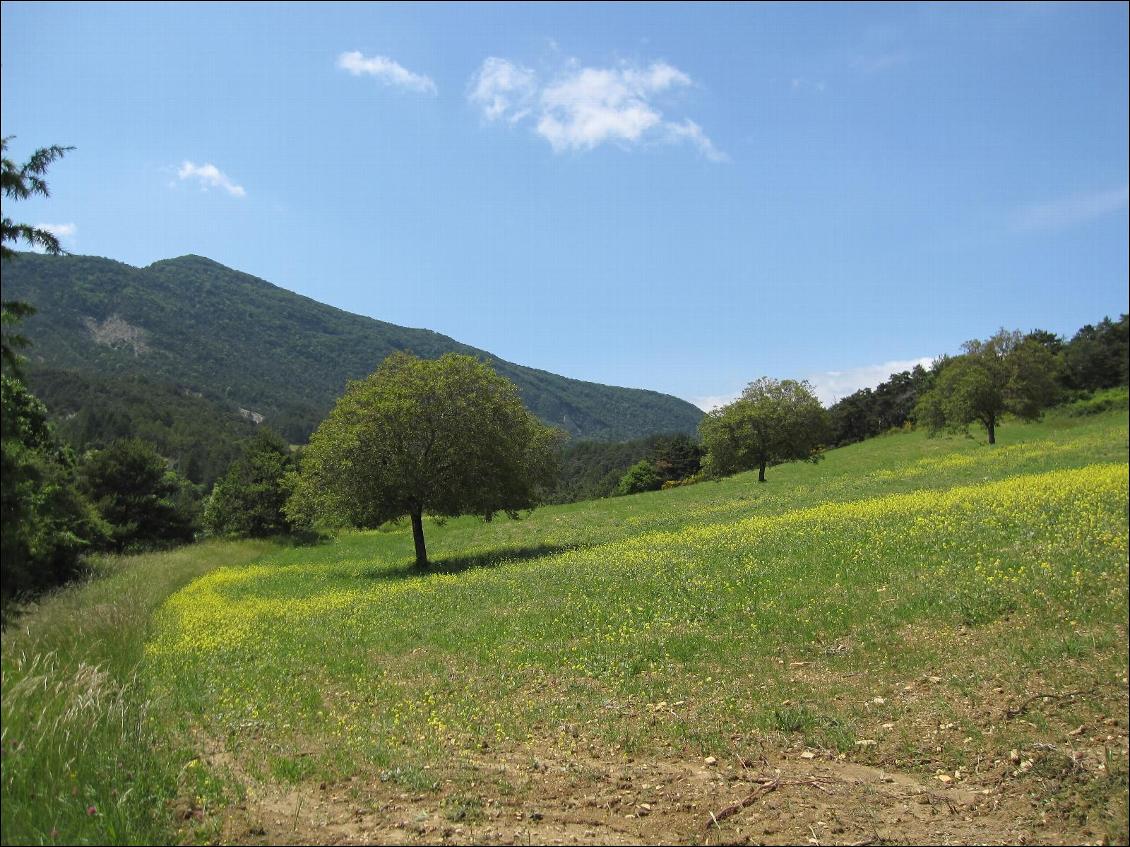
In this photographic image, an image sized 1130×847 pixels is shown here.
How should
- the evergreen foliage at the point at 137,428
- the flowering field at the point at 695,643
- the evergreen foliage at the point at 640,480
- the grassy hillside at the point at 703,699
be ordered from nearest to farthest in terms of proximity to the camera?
the grassy hillside at the point at 703,699 < the flowering field at the point at 695,643 < the evergreen foliage at the point at 640,480 < the evergreen foliage at the point at 137,428

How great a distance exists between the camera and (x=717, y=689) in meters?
9.81

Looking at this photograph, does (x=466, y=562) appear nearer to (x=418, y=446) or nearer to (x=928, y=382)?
(x=418, y=446)

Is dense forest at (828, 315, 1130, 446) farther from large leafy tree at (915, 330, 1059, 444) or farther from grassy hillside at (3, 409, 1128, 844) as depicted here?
grassy hillside at (3, 409, 1128, 844)

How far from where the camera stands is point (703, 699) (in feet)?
31.4

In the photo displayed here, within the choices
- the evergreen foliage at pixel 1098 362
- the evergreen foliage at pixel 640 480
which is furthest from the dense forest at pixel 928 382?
the evergreen foliage at pixel 640 480

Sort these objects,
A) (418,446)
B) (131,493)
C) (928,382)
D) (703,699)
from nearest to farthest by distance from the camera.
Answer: (703,699), (418,446), (131,493), (928,382)

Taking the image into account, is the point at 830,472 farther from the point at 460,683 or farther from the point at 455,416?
the point at 460,683

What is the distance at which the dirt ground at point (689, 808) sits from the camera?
6.00 m

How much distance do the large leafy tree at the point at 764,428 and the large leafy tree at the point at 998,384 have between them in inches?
449

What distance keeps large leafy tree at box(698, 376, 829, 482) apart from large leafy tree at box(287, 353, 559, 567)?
1424 inches

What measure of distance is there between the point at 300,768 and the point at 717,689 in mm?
5807

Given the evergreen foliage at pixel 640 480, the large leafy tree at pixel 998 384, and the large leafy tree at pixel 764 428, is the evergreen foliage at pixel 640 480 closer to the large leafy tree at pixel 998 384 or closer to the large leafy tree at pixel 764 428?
the large leafy tree at pixel 764 428

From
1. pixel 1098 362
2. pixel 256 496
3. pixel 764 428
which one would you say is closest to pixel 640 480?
pixel 764 428

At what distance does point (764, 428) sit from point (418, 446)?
40.9 m
